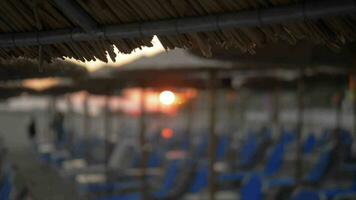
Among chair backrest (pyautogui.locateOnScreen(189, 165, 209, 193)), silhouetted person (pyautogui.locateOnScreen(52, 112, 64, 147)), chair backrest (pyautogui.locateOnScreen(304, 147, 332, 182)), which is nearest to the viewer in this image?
chair backrest (pyautogui.locateOnScreen(189, 165, 209, 193))

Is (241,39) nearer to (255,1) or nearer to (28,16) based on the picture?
(255,1)

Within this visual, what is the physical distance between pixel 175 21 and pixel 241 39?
1.01ft

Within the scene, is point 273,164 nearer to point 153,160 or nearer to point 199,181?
point 199,181

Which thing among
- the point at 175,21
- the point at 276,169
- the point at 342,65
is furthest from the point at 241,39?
the point at 276,169

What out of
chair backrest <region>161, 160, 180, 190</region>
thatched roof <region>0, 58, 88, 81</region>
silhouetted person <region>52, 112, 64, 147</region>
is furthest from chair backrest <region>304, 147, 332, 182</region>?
silhouetted person <region>52, 112, 64, 147</region>

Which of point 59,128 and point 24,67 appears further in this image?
point 59,128

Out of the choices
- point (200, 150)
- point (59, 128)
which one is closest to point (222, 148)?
point (200, 150)

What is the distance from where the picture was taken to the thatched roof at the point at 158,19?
203 cm

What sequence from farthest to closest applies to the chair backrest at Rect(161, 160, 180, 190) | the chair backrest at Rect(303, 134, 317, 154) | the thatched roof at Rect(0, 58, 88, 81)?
the chair backrest at Rect(303, 134, 317, 154) → the chair backrest at Rect(161, 160, 180, 190) → the thatched roof at Rect(0, 58, 88, 81)

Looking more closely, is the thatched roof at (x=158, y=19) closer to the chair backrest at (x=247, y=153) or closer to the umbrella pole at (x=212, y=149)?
the umbrella pole at (x=212, y=149)

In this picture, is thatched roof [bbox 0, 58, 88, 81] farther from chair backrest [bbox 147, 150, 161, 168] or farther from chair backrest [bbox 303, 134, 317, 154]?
chair backrest [bbox 303, 134, 317, 154]

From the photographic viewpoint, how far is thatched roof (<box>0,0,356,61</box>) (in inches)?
79.7

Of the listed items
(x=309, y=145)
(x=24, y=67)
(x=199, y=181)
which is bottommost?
(x=199, y=181)

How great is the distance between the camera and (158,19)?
232 centimetres
